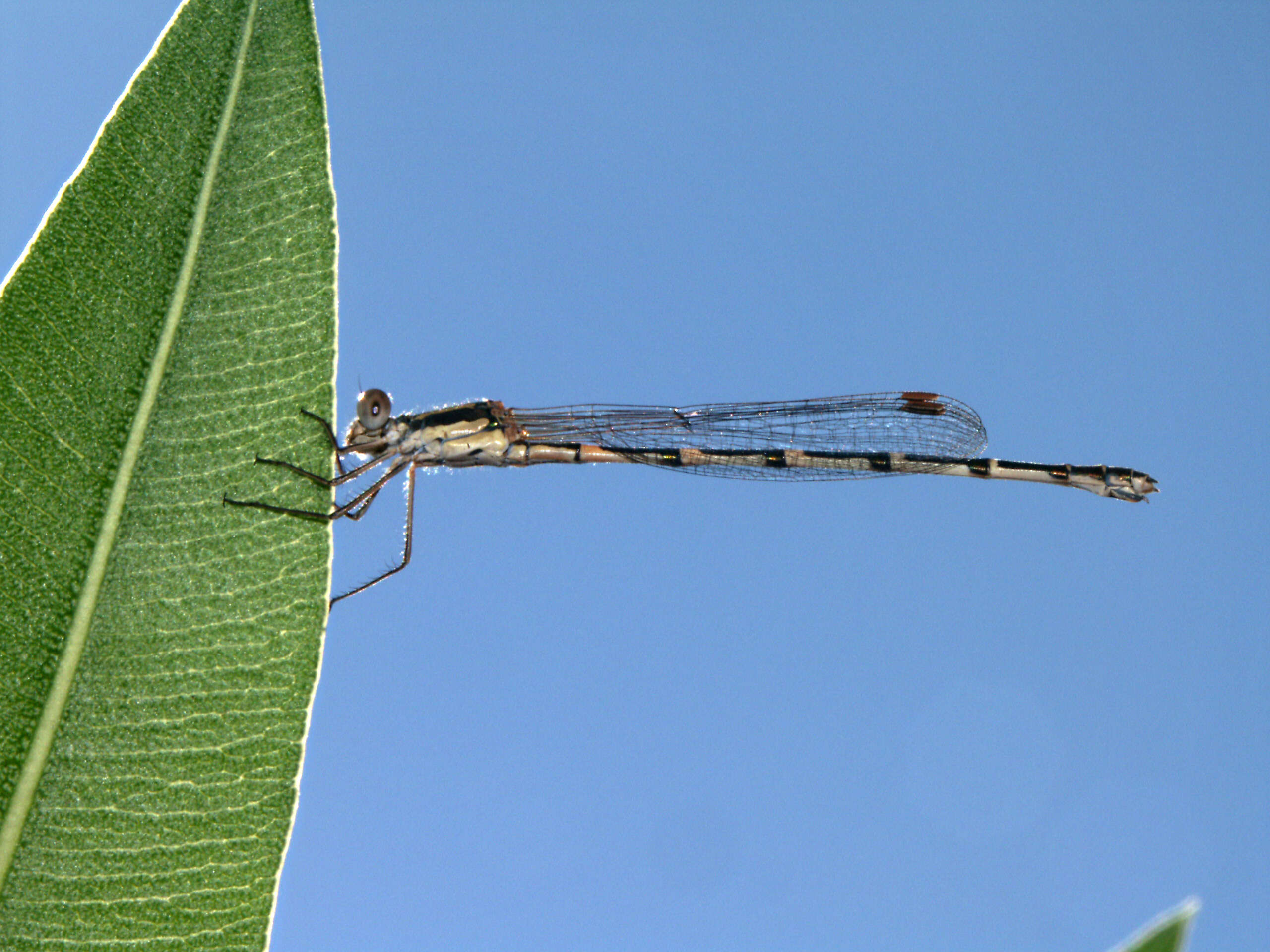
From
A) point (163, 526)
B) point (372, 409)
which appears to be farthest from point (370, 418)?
point (163, 526)

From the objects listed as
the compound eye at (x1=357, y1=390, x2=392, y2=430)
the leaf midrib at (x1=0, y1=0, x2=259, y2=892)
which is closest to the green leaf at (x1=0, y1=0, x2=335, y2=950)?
the leaf midrib at (x1=0, y1=0, x2=259, y2=892)

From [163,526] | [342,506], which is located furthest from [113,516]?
[342,506]

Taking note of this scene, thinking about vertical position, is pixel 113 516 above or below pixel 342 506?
below

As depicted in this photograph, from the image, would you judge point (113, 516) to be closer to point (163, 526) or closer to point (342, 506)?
point (163, 526)

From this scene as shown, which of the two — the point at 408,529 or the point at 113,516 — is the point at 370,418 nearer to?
the point at 408,529

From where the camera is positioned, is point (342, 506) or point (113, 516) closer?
point (113, 516)

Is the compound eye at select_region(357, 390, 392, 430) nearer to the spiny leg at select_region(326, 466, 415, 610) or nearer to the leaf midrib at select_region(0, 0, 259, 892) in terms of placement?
the spiny leg at select_region(326, 466, 415, 610)

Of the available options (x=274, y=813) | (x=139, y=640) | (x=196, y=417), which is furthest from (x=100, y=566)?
(x=274, y=813)
